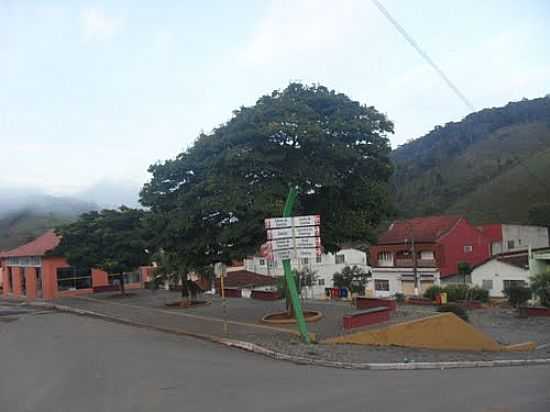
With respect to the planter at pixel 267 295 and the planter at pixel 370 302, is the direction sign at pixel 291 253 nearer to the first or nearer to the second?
the planter at pixel 370 302

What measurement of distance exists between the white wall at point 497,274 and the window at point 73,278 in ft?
99.2

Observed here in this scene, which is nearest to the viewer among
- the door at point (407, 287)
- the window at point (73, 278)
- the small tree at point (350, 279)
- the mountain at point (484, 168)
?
the window at point (73, 278)

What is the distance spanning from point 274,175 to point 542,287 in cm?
2056

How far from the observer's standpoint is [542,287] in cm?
3070

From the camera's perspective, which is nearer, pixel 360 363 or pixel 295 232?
pixel 360 363

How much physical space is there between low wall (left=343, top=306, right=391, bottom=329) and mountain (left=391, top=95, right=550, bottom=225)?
58.5 meters

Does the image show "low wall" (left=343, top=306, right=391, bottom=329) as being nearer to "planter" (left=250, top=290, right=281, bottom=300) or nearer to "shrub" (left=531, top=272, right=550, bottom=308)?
"planter" (left=250, top=290, right=281, bottom=300)

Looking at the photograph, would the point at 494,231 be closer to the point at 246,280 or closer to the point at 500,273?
the point at 500,273

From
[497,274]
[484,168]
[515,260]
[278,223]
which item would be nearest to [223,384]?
[278,223]

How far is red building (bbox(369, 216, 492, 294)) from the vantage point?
5219cm

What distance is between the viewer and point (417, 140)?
378 ft

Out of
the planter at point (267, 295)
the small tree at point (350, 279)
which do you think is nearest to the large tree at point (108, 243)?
the planter at point (267, 295)

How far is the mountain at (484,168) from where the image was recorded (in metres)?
80.8

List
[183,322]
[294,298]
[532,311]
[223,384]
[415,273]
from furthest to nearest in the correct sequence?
[415,273] < [532,311] < [183,322] < [294,298] < [223,384]
